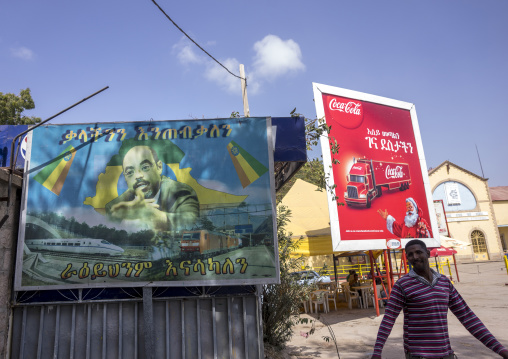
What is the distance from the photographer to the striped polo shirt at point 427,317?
3219 millimetres

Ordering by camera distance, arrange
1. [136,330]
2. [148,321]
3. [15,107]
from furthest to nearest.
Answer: [15,107]
[136,330]
[148,321]

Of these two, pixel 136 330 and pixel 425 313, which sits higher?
pixel 425 313

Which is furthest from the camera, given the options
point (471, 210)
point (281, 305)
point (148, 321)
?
point (471, 210)

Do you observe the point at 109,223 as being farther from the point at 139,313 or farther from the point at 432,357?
the point at 432,357

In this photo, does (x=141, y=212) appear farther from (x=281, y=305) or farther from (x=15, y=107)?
(x=15, y=107)

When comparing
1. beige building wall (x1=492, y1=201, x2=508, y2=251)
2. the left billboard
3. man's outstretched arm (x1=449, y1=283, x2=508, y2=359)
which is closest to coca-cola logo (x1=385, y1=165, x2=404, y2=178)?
the left billboard

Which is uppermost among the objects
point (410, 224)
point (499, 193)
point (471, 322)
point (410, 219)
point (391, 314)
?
point (499, 193)

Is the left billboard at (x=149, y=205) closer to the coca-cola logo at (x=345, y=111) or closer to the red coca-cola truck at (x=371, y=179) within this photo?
the red coca-cola truck at (x=371, y=179)

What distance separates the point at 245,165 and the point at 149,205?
1715mm

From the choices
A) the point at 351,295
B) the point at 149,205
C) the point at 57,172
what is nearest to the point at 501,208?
the point at 351,295

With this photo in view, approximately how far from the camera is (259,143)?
20.8 ft

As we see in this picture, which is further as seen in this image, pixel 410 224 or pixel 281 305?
pixel 410 224

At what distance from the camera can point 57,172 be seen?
6.04 meters

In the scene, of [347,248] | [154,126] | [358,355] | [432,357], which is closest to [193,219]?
[154,126]
